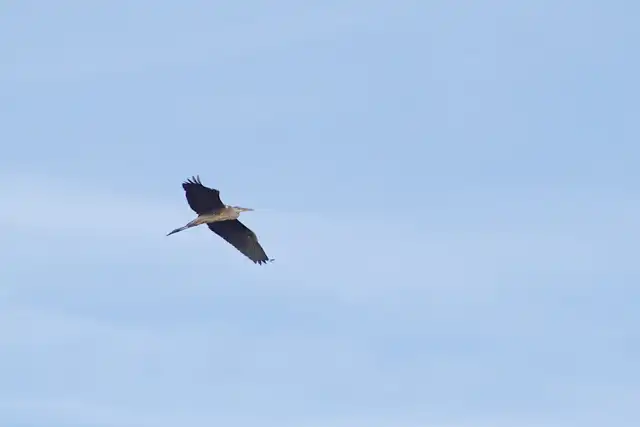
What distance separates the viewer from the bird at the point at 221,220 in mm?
74562

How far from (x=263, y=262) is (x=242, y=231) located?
3.83ft

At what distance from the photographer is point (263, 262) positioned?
253 ft

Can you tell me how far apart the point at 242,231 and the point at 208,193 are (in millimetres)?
2729

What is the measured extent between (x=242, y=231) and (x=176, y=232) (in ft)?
7.59

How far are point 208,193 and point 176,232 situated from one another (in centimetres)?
181

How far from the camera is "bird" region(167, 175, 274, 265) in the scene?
245 ft

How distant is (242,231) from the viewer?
76.9 m

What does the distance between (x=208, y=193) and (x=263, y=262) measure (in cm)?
367

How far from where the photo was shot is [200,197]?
74.8m

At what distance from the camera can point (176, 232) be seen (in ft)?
248

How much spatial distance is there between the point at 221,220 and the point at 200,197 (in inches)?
56.3

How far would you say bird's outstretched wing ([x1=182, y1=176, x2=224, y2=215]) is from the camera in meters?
74.4

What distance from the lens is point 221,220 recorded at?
75.9 m

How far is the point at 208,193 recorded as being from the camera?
74.6 meters
